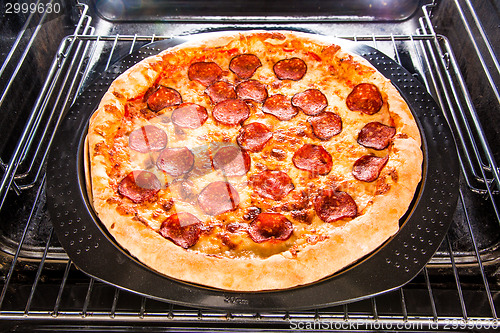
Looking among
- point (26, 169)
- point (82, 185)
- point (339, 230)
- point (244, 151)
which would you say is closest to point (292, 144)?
point (244, 151)

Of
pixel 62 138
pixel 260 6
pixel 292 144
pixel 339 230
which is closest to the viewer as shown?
pixel 339 230

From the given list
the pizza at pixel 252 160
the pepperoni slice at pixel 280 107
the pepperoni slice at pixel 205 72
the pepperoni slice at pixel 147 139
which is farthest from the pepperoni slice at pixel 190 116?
the pepperoni slice at pixel 280 107

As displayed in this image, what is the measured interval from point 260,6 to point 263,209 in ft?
7.86

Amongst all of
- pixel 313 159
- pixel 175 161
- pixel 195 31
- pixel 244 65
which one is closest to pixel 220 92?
pixel 244 65

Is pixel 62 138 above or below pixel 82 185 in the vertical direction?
above

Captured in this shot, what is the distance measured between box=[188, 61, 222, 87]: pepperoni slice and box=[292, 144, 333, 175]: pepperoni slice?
891 millimetres

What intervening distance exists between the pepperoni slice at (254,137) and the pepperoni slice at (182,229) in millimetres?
609

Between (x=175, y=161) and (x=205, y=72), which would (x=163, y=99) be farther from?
(x=175, y=161)

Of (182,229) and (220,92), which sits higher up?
(220,92)

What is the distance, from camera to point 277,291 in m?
1.79

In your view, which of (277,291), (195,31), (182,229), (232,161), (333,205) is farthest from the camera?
(195,31)

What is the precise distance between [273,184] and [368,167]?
56cm

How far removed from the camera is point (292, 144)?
2539 millimetres

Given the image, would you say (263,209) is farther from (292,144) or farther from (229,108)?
(229,108)
